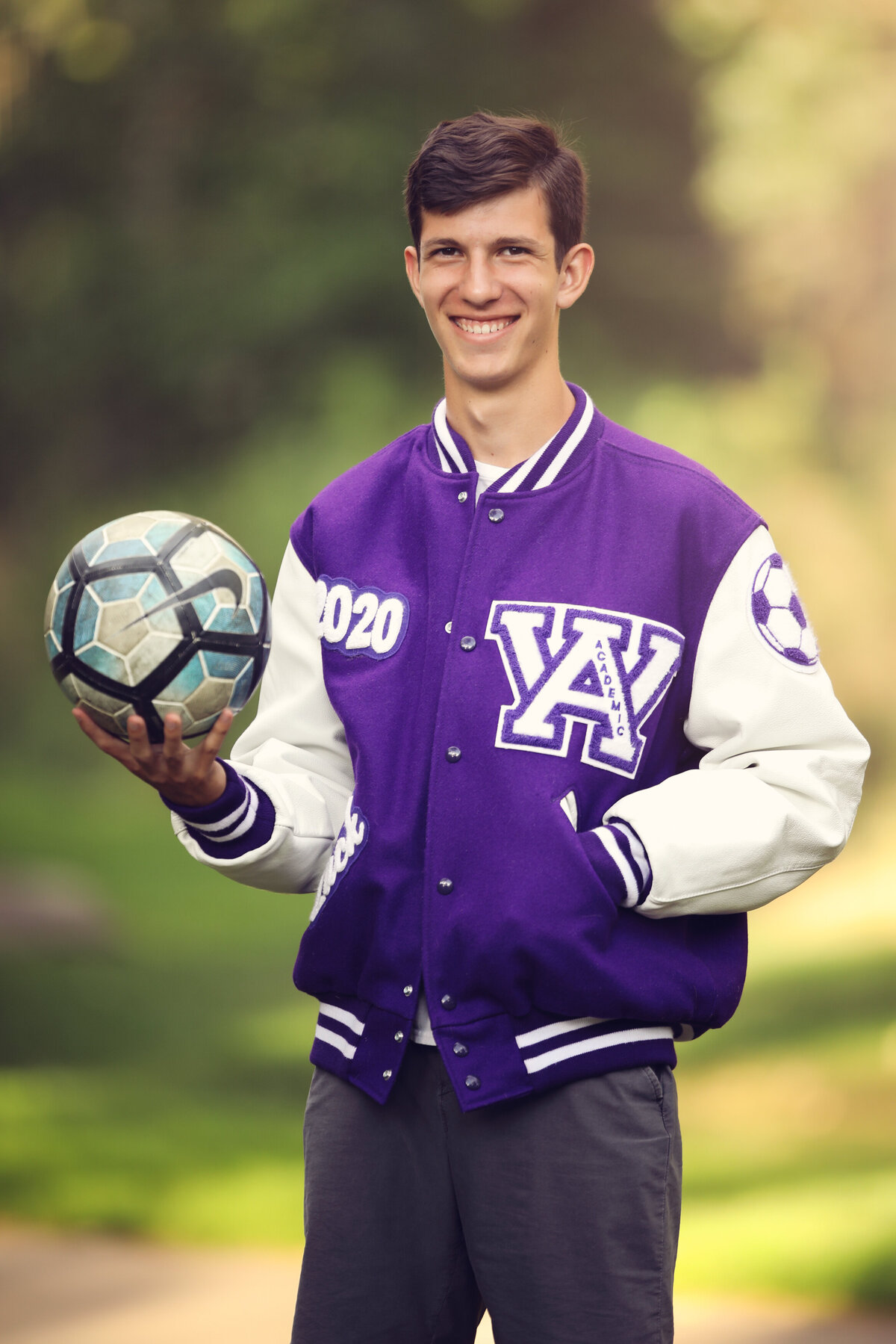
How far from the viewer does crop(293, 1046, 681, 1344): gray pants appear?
179 cm

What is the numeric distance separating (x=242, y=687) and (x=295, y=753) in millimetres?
240

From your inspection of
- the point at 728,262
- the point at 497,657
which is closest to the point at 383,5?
the point at 728,262

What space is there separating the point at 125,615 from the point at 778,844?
0.83 metres

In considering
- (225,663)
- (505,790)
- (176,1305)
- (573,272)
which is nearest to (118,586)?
(225,663)

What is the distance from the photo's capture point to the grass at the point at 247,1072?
4.14 m

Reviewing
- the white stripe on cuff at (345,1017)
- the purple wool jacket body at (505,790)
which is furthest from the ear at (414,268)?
the white stripe on cuff at (345,1017)

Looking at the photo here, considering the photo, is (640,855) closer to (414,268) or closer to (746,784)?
(746,784)

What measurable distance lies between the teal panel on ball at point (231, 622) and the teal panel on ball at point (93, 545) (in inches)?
6.7

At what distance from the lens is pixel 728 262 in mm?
5184

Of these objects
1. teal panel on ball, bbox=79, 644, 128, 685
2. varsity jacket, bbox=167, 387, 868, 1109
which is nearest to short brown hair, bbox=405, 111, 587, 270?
varsity jacket, bbox=167, 387, 868, 1109

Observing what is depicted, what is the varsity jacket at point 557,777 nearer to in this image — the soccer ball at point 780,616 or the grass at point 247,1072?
the soccer ball at point 780,616

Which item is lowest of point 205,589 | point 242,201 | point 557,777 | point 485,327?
point 557,777

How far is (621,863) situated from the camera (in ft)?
5.90

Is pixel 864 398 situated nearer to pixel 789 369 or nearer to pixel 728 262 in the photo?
pixel 789 369
